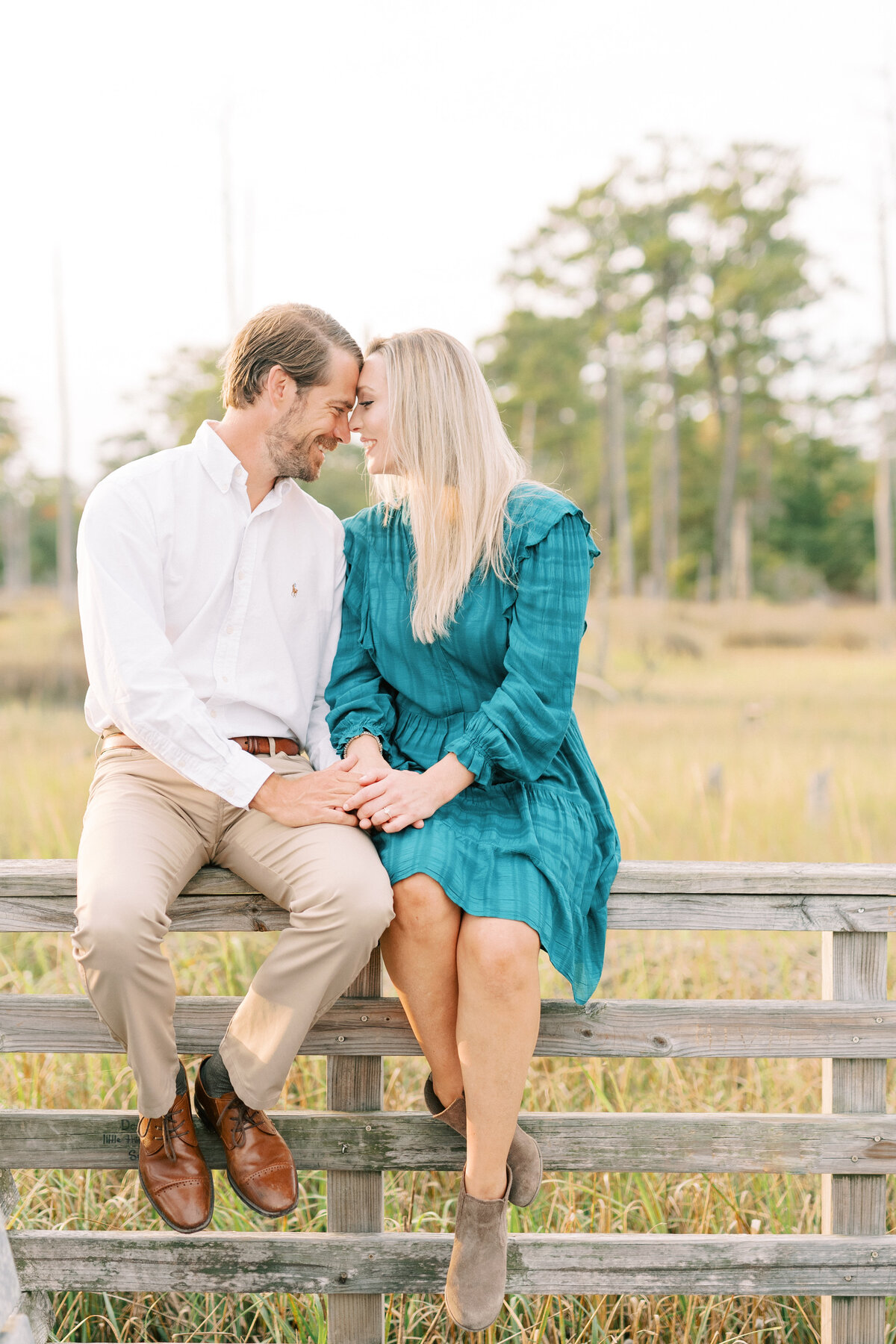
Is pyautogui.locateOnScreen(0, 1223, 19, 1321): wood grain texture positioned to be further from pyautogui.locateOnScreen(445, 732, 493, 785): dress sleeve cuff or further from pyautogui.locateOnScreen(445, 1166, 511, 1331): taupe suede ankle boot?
pyautogui.locateOnScreen(445, 732, 493, 785): dress sleeve cuff

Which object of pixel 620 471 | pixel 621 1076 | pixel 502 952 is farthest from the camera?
pixel 620 471

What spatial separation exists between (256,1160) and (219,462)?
55.0 inches

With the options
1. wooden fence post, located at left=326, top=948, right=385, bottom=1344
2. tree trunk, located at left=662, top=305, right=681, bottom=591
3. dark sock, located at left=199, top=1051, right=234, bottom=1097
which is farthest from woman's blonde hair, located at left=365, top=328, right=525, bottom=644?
tree trunk, located at left=662, top=305, right=681, bottom=591

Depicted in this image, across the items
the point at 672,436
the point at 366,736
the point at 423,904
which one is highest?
A: the point at 672,436

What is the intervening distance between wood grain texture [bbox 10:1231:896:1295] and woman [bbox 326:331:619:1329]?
0.17 meters

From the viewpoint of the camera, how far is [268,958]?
1.86 meters

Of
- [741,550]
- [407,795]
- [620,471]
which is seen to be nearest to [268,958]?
[407,795]

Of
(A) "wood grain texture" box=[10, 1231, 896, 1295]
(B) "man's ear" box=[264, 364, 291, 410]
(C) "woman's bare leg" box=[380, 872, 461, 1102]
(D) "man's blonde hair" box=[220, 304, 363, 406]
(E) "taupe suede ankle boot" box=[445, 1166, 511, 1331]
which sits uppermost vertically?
(D) "man's blonde hair" box=[220, 304, 363, 406]

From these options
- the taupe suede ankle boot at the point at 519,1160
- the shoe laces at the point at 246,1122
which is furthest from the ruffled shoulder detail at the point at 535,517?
the shoe laces at the point at 246,1122

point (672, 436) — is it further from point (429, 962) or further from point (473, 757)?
point (429, 962)

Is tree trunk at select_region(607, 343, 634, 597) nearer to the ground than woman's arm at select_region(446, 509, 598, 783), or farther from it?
farther from it

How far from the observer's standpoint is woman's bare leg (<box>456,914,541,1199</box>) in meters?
1.84

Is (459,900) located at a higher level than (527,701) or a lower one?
lower

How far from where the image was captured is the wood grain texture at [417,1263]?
2.01 m
